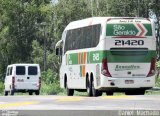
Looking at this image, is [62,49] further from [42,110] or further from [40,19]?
[40,19]

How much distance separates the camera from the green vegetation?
249 feet

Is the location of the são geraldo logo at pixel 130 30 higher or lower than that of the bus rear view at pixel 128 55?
higher

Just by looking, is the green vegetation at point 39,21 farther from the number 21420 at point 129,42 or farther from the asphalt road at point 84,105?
the asphalt road at point 84,105

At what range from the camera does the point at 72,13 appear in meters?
77.2

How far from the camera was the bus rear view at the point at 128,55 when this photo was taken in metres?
28.7

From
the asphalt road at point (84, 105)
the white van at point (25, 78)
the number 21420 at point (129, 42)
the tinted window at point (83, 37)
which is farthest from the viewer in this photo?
the white van at point (25, 78)

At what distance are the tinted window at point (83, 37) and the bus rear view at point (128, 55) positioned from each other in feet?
3.18

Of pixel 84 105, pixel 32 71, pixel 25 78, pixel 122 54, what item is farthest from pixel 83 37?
pixel 84 105

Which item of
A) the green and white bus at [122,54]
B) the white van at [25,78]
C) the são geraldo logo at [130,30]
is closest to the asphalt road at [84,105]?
the green and white bus at [122,54]

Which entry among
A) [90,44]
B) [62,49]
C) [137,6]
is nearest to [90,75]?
[90,44]

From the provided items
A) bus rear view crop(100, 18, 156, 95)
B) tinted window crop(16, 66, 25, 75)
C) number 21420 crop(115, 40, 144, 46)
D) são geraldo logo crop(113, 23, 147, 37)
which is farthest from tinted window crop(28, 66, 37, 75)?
number 21420 crop(115, 40, 144, 46)

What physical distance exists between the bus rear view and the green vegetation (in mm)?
43029

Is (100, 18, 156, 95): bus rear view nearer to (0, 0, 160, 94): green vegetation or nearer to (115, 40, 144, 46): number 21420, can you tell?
(115, 40, 144, 46): number 21420

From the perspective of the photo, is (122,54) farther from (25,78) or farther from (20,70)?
(20,70)
